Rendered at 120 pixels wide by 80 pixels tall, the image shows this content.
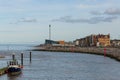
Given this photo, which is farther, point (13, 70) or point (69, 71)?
point (69, 71)

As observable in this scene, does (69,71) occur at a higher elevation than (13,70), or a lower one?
lower

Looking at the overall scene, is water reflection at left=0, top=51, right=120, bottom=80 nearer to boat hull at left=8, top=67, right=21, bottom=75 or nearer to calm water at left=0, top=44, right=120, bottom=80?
calm water at left=0, top=44, right=120, bottom=80

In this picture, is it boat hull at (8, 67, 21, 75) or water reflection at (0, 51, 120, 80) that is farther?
boat hull at (8, 67, 21, 75)

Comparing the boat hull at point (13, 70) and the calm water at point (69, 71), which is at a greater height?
the boat hull at point (13, 70)

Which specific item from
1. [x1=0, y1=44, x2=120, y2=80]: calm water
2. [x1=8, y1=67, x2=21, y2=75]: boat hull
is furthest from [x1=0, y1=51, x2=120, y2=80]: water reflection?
[x1=8, y1=67, x2=21, y2=75]: boat hull

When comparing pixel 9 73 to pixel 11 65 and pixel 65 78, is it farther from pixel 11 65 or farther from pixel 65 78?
pixel 65 78

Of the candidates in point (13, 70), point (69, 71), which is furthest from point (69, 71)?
point (13, 70)

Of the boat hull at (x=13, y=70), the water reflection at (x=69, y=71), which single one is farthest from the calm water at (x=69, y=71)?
the boat hull at (x=13, y=70)

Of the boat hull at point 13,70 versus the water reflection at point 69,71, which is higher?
the boat hull at point 13,70

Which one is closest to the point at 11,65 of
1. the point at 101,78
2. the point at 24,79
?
the point at 24,79

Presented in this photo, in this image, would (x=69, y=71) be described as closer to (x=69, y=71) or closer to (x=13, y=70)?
(x=69, y=71)

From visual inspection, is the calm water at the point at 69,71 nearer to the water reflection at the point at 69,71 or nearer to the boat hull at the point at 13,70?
the water reflection at the point at 69,71

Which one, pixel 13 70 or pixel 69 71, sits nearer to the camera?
pixel 13 70

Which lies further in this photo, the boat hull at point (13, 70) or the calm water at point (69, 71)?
the boat hull at point (13, 70)
